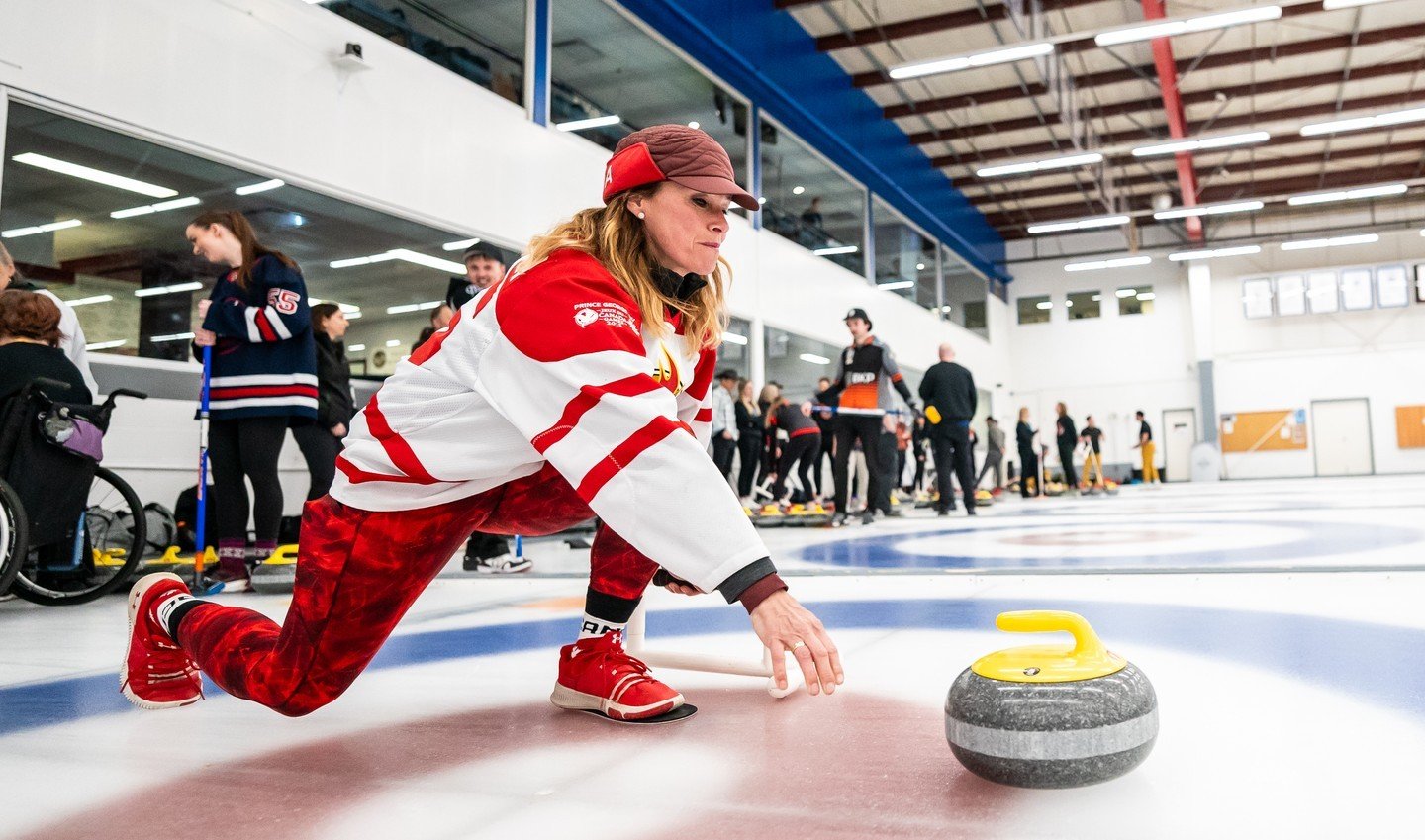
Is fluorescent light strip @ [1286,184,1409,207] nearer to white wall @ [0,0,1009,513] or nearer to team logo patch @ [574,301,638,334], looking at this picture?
white wall @ [0,0,1009,513]

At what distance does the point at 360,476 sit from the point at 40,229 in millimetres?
4651

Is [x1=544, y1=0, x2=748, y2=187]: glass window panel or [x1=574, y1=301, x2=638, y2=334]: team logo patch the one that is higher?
[x1=544, y1=0, x2=748, y2=187]: glass window panel

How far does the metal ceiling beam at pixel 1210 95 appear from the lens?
47.4ft

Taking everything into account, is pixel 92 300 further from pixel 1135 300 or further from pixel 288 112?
pixel 1135 300

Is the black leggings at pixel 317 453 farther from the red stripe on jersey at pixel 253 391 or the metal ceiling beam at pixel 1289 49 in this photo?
the metal ceiling beam at pixel 1289 49

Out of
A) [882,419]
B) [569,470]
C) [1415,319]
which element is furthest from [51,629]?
[1415,319]

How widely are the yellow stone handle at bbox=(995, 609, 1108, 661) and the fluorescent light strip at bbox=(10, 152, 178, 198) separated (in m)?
5.36

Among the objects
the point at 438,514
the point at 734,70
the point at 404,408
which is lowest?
the point at 438,514

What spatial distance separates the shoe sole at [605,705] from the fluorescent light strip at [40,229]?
15.1ft

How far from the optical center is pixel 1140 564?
3562 millimetres

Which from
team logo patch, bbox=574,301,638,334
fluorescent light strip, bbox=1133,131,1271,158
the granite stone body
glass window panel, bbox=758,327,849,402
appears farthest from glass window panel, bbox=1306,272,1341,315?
team logo patch, bbox=574,301,638,334

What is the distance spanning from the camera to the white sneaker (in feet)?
14.2

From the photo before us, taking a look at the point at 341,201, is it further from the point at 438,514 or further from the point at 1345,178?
the point at 1345,178

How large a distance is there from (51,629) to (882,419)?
578cm
